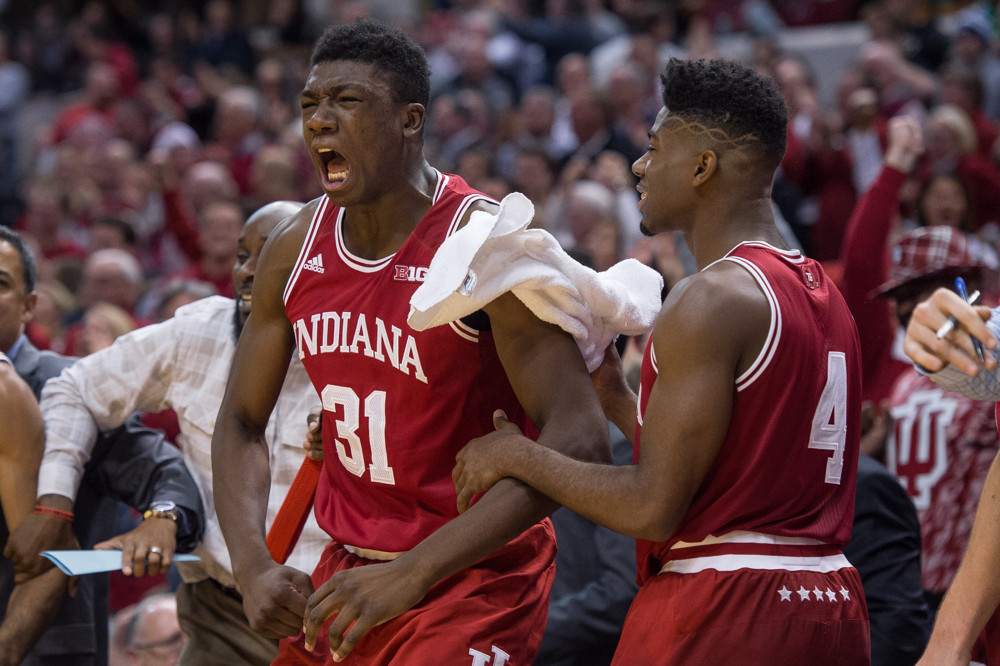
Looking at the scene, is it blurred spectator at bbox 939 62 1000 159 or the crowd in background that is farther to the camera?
blurred spectator at bbox 939 62 1000 159

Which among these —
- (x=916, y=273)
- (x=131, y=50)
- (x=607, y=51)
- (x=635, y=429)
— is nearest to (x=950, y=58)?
(x=607, y=51)

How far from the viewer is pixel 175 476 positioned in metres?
3.94

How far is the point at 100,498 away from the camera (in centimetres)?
414

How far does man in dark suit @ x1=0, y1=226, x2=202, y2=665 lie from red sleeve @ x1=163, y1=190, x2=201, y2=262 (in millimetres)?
5039

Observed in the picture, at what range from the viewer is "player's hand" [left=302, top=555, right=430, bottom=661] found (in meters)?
2.58

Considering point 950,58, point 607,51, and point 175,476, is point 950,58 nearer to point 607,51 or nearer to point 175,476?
point 607,51

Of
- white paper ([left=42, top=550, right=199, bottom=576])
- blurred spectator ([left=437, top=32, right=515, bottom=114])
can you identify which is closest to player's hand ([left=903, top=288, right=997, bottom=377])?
white paper ([left=42, top=550, right=199, bottom=576])

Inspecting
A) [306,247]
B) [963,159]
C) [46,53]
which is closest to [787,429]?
[306,247]

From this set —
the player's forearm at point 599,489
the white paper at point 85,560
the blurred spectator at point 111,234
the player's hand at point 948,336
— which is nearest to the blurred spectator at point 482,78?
the blurred spectator at point 111,234

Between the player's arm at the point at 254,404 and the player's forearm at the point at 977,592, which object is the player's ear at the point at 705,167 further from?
the player's arm at the point at 254,404

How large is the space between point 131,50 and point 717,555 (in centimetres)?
1355

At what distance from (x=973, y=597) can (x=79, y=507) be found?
284 centimetres

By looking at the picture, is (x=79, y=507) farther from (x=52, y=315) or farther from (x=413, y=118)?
(x=52, y=315)

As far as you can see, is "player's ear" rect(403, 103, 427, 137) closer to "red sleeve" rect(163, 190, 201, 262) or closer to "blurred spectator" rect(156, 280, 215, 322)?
"blurred spectator" rect(156, 280, 215, 322)
